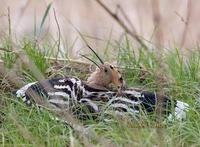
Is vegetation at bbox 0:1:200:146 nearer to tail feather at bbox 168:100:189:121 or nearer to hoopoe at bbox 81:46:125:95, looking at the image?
tail feather at bbox 168:100:189:121

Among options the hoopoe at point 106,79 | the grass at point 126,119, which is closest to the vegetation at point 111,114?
the grass at point 126,119

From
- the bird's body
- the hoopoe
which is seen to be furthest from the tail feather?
the hoopoe

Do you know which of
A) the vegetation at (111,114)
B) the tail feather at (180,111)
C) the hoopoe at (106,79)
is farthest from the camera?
the hoopoe at (106,79)

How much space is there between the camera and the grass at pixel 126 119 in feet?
13.3

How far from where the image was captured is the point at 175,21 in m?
8.66

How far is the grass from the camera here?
404 centimetres

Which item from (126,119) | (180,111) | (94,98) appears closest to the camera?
(126,119)

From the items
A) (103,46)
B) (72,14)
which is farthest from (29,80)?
(72,14)

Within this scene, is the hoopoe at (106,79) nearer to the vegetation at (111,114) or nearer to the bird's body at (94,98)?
the bird's body at (94,98)

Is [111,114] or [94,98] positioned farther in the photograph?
[94,98]

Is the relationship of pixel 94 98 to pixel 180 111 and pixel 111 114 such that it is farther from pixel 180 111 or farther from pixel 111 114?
pixel 180 111

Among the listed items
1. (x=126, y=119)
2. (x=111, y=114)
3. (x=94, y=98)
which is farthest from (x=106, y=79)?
(x=126, y=119)

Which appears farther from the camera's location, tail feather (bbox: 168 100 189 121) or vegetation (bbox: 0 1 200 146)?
tail feather (bbox: 168 100 189 121)

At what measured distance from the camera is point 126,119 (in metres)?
4.21
